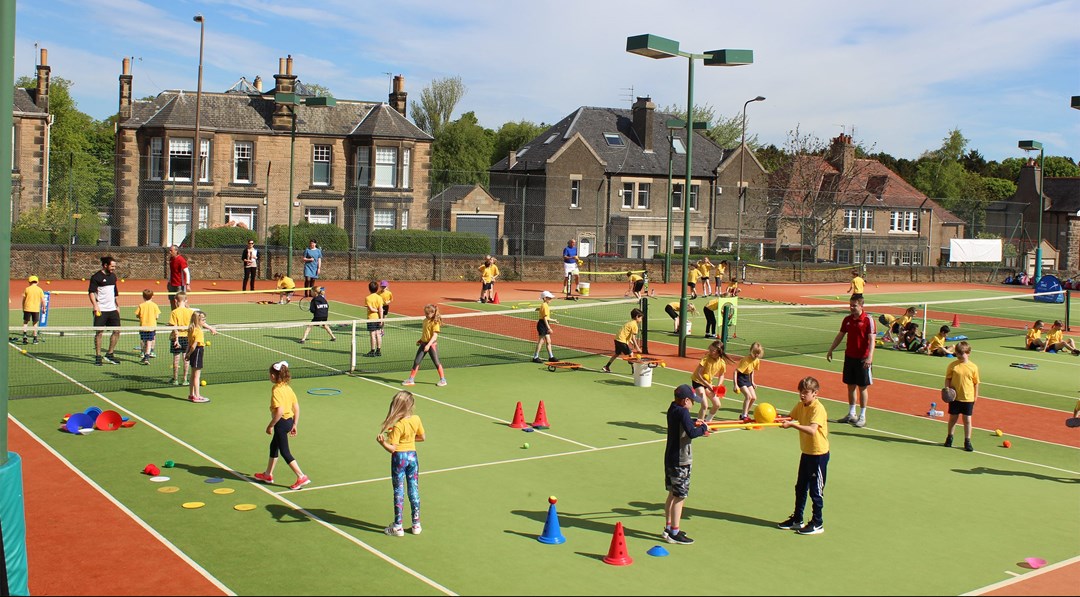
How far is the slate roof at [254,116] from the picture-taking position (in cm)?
5366

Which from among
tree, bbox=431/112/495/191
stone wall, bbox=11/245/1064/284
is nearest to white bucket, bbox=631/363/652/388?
stone wall, bbox=11/245/1064/284

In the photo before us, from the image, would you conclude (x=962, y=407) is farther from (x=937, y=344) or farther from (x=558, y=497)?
(x=937, y=344)

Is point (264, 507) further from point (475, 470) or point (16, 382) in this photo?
point (16, 382)

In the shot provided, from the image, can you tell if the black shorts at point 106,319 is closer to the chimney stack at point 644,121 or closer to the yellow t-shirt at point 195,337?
the yellow t-shirt at point 195,337

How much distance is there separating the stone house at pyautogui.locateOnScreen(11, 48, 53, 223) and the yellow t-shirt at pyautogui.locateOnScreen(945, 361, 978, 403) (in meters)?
47.6

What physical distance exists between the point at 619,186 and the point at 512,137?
47.0 m

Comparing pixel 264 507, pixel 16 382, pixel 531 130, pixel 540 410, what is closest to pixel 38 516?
pixel 264 507

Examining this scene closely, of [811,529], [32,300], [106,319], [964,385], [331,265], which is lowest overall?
[811,529]

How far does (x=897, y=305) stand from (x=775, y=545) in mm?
33793

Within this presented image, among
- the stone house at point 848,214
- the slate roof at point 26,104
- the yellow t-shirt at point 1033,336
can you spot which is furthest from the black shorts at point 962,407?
the stone house at point 848,214

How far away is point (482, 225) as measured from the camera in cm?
6388

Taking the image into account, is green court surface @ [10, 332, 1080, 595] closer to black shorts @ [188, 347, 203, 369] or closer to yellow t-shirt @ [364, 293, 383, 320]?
black shorts @ [188, 347, 203, 369]

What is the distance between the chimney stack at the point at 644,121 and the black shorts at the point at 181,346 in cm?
5327

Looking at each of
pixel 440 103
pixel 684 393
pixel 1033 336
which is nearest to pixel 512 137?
pixel 440 103
